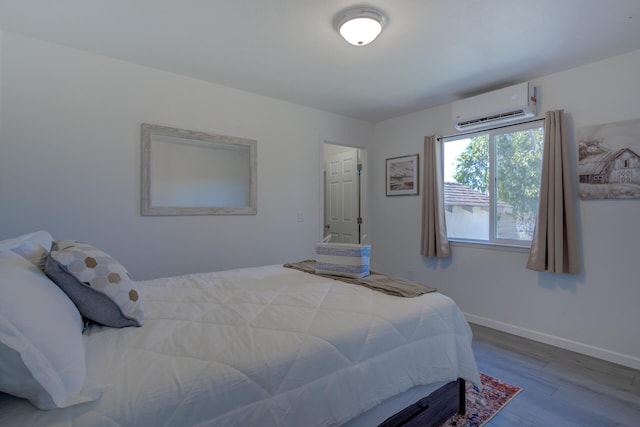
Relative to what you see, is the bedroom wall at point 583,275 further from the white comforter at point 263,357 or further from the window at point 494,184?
the white comforter at point 263,357

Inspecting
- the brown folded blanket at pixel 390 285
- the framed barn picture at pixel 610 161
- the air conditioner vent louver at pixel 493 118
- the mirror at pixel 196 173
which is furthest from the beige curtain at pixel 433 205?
the mirror at pixel 196 173

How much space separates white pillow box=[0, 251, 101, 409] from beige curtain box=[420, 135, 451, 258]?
3.38 meters

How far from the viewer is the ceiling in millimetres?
1939

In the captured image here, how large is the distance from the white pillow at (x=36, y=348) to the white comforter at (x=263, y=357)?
45mm

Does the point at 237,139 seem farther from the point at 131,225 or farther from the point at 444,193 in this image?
the point at 444,193

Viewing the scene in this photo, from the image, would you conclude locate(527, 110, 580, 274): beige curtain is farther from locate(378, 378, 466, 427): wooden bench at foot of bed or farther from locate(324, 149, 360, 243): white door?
locate(324, 149, 360, 243): white door

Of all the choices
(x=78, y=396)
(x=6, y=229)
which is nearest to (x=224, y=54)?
(x=6, y=229)

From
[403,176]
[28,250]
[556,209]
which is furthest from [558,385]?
[28,250]

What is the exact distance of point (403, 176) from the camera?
13.5 ft

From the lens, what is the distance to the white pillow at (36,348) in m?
0.73

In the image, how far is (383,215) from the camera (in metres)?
4.40

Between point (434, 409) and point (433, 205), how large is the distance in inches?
94.9

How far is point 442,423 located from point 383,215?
2.92 meters

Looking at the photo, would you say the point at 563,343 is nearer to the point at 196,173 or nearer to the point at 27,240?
the point at 196,173
